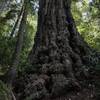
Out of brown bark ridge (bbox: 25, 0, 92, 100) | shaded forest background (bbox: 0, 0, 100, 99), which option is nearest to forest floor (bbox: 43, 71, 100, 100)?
brown bark ridge (bbox: 25, 0, 92, 100)

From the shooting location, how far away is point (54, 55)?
7535 millimetres

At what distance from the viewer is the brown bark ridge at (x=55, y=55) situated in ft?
21.1

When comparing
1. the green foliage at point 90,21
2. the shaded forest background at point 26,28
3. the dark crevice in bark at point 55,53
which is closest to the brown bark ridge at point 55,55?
the dark crevice in bark at point 55,53

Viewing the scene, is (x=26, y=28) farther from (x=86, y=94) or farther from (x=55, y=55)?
(x=86, y=94)

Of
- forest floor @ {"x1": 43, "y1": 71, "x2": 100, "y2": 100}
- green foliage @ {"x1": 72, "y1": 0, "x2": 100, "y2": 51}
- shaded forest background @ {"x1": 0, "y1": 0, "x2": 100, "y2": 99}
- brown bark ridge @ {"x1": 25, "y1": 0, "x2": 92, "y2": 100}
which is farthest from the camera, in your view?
green foliage @ {"x1": 72, "y1": 0, "x2": 100, "y2": 51}

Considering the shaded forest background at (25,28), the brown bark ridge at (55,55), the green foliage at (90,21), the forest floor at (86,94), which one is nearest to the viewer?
the forest floor at (86,94)

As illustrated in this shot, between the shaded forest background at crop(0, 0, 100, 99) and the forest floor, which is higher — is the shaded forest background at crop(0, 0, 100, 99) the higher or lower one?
the higher one

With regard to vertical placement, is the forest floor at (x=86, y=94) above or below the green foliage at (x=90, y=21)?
below

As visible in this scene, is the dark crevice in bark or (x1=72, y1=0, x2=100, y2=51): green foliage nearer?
the dark crevice in bark

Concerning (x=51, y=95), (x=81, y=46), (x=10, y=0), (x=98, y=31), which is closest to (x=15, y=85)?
(x=51, y=95)

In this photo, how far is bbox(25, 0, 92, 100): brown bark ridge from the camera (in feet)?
21.1

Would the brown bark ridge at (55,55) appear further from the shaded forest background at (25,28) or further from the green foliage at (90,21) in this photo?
the green foliage at (90,21)

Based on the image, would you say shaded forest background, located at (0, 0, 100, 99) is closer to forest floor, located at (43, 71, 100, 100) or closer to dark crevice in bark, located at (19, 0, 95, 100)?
dark crevice in bark, located at (19, 0, 95, 100)

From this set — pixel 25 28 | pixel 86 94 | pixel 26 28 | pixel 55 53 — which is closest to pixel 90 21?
pixel 26 28
